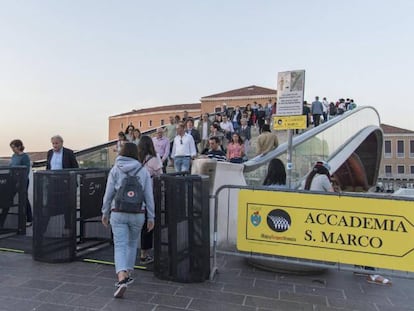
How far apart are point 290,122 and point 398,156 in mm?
81420

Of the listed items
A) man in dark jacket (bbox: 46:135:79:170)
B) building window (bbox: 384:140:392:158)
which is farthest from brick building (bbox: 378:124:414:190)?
man in dark jacket (bbox: 46:135:79:170)

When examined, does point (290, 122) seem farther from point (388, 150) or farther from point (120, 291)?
point (388, 150)

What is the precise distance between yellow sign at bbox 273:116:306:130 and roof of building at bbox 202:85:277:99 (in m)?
60.9

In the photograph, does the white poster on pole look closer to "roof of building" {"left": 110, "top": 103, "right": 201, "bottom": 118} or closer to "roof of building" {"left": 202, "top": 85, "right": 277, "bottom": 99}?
"roof of building" {"left": 202, "top": 85, "right": 277, "bottom": 99}

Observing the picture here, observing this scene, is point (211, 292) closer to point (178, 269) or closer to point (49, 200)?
point (178, 269)

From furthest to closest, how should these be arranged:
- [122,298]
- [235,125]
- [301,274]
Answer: [235,125] → [301,274] → [122,298]

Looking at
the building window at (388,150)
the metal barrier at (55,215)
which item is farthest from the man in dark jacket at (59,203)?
the building window at (388,150)

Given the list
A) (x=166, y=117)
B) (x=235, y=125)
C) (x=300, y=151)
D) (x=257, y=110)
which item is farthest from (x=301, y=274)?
(x=166, y=117)

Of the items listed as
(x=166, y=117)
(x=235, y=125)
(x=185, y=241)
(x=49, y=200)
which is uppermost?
(x=166, y=117)

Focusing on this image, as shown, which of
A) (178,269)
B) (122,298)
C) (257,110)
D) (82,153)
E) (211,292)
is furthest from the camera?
(257,110)

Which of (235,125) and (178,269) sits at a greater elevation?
(235,125)

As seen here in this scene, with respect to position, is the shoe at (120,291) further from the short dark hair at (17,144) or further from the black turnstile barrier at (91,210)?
the short dark hair at (17,144)

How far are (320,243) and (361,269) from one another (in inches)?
23.7

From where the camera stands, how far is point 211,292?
15.3 feet
